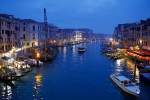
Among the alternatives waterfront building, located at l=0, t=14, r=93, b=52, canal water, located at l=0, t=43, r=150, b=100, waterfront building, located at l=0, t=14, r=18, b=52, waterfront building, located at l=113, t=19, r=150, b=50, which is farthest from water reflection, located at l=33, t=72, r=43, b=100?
waterfront building, located at l=113, t=19, r=150, b=50

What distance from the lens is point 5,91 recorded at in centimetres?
3962

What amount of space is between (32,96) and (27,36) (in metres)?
48.8

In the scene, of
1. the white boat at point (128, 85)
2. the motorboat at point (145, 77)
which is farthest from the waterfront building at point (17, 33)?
the motorboat at point (145, 77)

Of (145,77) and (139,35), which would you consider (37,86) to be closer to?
(145,77)

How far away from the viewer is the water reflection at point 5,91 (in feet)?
122

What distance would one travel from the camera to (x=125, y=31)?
112m

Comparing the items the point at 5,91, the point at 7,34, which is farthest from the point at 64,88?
the point at 7,34

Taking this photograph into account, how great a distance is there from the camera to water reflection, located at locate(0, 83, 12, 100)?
122 feet

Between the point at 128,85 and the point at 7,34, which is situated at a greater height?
the point at 7,34

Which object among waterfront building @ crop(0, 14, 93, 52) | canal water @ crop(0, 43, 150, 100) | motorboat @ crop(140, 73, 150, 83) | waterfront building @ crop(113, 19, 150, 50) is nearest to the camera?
canal water @ crop(0, 43, 150, 100)

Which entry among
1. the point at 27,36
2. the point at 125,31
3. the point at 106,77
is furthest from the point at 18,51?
the point at 125,31

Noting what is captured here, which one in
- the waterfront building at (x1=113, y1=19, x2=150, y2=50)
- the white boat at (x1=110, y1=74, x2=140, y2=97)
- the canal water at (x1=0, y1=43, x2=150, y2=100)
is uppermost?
the waterfront building at (x1=113, y1=19, x2=150, y2=50)

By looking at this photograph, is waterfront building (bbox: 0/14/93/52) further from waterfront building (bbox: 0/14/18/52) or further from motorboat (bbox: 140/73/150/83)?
motorboat (bbox: 140/73/150/83)

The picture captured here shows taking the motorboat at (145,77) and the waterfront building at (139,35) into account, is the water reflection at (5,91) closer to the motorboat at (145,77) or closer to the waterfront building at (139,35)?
the motorboat at (145,77)
